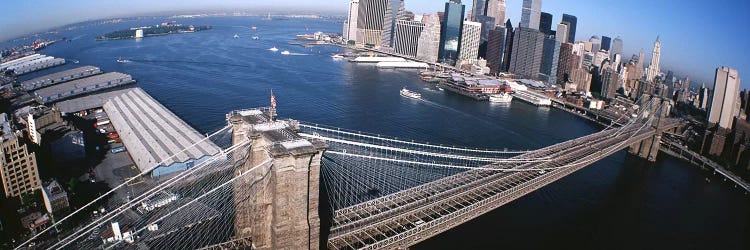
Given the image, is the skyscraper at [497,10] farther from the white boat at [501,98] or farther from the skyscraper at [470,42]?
the white boat at [501,98]

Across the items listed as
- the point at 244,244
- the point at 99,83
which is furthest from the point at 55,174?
the point at 99,83

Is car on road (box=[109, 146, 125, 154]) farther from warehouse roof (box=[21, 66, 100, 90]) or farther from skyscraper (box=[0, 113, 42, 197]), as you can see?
warehouse roof (box=[21, 66, 100, 90])

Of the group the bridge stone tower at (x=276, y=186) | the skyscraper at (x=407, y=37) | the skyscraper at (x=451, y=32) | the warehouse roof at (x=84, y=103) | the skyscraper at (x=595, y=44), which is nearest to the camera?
the bridge stone tower at (x=276, y=186)

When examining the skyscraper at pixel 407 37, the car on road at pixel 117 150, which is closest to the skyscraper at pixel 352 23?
the skyscraper at pixel 407 37

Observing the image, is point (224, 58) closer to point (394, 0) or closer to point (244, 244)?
point (394, 0)

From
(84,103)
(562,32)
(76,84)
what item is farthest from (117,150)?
(562,32)

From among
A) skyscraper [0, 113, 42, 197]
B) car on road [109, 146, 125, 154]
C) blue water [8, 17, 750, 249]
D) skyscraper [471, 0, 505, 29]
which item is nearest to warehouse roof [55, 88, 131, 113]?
blue water [8, 17, 750, 249]

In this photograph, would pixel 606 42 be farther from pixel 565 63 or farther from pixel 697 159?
pixel 697 159

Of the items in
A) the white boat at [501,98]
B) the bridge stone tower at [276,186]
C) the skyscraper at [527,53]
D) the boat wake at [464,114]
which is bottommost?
the boat wake at [464,114]
